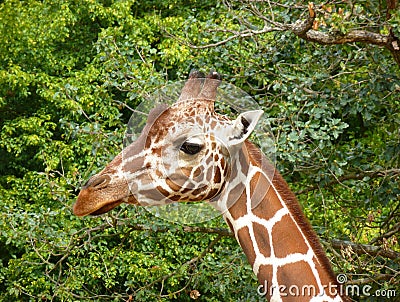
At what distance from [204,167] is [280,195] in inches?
14.6

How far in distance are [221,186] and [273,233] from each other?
320mm

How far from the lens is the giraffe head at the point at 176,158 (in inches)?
141

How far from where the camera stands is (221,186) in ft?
12.2

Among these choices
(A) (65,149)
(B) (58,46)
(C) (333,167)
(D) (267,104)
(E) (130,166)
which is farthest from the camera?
(B) (58,46)

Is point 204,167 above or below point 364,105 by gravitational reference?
above

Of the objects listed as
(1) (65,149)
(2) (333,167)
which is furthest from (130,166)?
(1) (65,149)

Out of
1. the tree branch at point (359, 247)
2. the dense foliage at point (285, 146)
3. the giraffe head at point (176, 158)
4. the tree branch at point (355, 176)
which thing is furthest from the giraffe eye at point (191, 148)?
the tree branch at point (355, 176)

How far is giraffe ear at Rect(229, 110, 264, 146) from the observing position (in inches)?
143

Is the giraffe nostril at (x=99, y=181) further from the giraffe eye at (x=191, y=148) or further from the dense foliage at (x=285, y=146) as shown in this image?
the dense foliage at (x=285, y=146)

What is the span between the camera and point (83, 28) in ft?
43.8

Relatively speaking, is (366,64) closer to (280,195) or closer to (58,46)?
(280,195)

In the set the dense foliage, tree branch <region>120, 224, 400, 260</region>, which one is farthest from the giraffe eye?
tree branch <region>120, 224, 400, 260</region>

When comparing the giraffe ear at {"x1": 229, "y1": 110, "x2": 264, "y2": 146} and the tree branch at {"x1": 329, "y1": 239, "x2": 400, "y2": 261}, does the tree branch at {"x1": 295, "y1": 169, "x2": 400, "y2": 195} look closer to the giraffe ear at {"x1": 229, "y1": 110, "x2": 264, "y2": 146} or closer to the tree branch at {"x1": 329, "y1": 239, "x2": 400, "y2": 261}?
the tree branch at {"x1": 329, "y1": 239, "x2": 400, "y2": 261}

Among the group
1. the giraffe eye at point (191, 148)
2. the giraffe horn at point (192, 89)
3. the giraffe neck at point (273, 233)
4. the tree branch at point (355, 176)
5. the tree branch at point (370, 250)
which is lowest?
the tree branch at point (370, 250)
